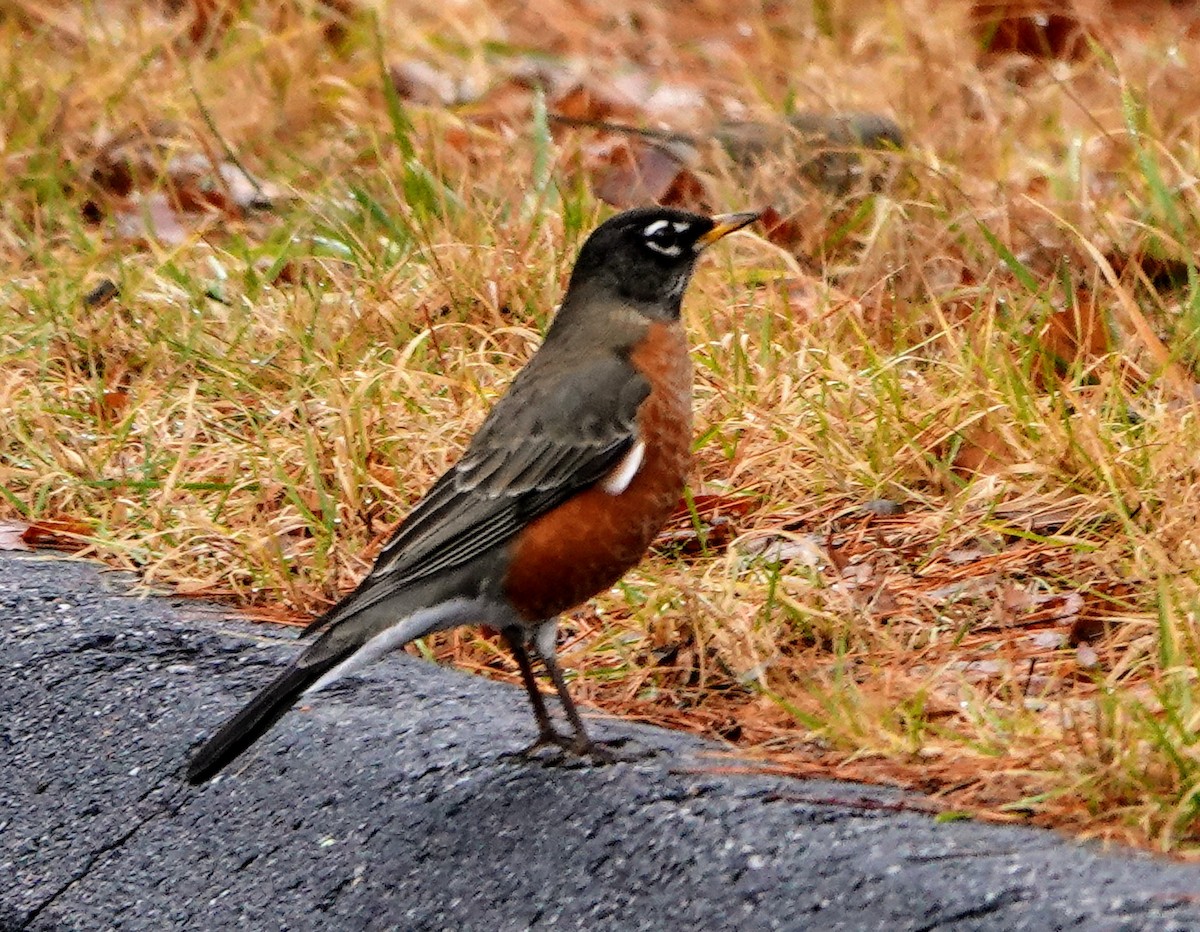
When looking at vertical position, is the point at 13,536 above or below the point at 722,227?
below

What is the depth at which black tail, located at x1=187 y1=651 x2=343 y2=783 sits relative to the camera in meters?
3.07

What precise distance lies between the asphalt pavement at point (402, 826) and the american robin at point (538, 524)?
172mm

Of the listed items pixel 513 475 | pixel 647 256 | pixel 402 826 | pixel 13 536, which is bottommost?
pixel 13 536

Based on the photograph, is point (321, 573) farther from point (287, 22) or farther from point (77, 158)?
point (287, 22)

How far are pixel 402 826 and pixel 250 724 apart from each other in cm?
29

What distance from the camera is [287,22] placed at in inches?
309

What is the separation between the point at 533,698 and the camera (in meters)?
3.42

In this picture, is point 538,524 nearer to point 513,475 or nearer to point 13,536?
point 513,475

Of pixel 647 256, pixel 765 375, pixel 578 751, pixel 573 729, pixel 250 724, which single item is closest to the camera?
pixel 250 724

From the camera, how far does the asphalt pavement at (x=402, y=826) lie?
2.59 meters

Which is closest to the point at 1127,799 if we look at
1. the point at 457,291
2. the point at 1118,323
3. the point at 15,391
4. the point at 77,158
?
the point at 1118,323

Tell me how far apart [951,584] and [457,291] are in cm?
181

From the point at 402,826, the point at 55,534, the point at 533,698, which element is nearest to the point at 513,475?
the point at 533,698

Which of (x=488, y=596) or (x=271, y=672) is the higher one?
(x=488, y=596)
